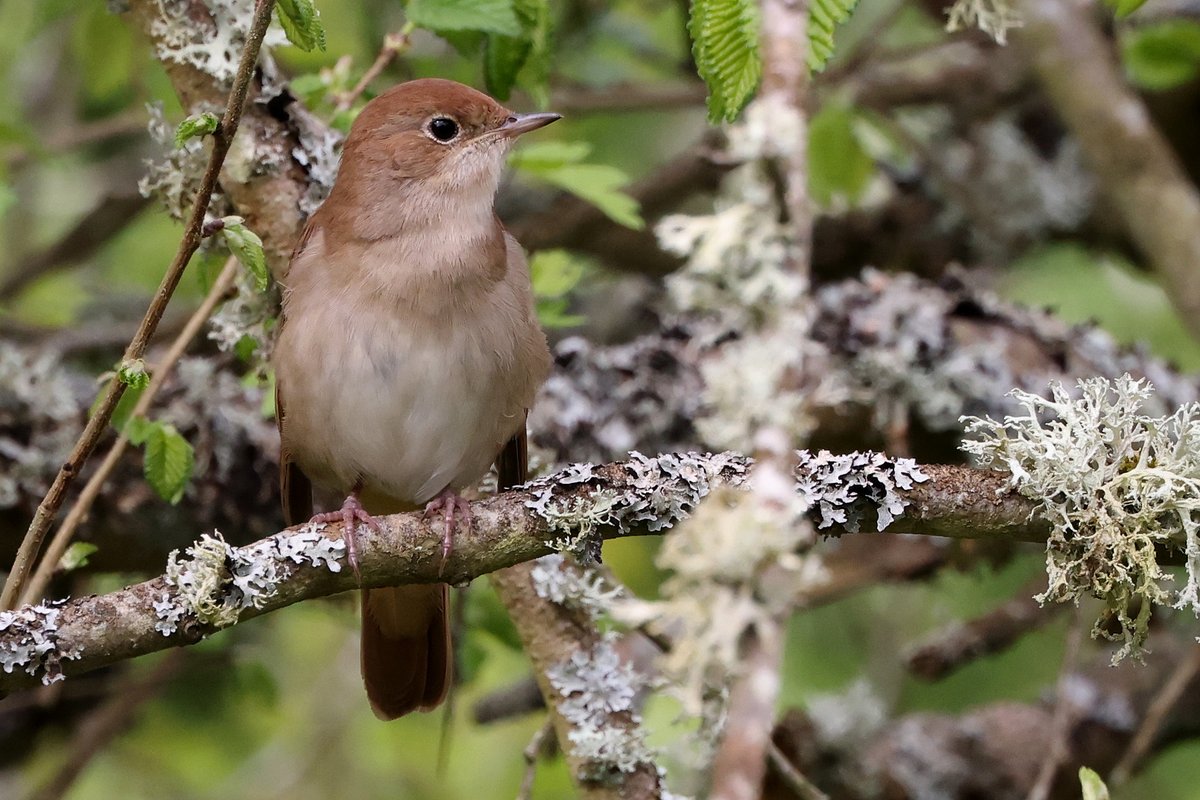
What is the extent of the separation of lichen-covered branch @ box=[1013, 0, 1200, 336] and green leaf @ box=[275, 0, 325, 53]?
269 centimetres

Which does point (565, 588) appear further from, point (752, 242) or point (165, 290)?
point (752, 242)

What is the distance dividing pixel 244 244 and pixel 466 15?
0.84m

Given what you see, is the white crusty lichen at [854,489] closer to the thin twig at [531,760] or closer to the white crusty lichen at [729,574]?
the white crusty lichen at [729,574]

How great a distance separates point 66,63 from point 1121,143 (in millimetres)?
4100

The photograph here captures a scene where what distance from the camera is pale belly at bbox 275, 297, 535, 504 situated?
3137mm

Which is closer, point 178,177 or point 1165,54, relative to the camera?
point 178,177

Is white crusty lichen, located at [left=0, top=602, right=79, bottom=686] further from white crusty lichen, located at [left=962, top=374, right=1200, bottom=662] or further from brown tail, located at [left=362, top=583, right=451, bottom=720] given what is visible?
white crusty lichen, located at [left=962, top=374, right=1200, bottom=662]

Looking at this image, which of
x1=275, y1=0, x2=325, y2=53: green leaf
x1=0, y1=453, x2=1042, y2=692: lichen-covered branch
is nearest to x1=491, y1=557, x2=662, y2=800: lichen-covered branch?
x1=0, y1=453, x2=1042, y2=692: lichen-covered branch

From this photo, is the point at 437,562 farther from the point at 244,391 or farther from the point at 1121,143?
the point at 1121,143

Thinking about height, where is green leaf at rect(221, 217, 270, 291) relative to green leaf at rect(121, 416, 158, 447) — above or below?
above

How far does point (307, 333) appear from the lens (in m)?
3.12

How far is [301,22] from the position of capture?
2.30 m

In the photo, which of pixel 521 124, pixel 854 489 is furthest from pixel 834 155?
pixel 854 489

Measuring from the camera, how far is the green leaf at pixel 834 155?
14.6 feet
